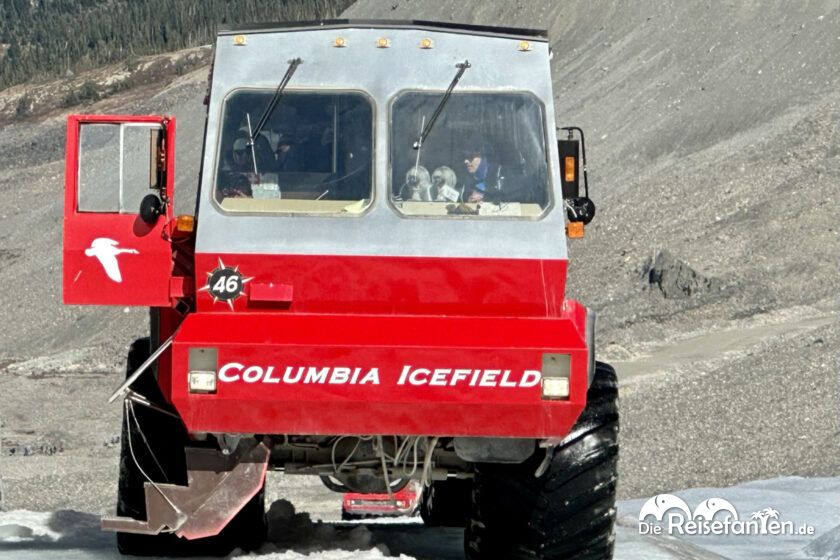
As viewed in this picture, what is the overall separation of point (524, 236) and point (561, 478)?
47.7 inches

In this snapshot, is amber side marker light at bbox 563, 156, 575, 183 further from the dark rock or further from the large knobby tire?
the dark rock

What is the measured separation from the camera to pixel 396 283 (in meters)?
7.24


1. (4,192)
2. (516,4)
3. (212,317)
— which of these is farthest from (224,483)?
(4,192)

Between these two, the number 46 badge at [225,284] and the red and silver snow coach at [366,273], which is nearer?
the red and silver snow coach at [366,273]

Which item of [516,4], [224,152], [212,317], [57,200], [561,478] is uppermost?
[516,4]

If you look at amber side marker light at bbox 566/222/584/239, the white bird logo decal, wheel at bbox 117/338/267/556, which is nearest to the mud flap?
wheel at bbox 117/338/267/556

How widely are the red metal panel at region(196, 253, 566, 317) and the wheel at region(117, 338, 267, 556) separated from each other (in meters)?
1.17

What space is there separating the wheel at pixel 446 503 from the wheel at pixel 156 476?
1.85 meters

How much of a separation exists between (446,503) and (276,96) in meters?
3.74

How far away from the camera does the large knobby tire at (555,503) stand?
25.1 feet

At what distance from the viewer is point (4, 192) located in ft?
130

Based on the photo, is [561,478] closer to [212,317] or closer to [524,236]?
[524,236]

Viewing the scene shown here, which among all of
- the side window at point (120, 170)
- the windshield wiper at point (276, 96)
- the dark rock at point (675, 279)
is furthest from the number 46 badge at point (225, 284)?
the dark rock at point (675, 279)

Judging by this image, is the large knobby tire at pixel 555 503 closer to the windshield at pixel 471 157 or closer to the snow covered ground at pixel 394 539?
the snow covered ground at pixel 394 539
